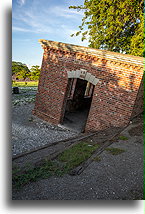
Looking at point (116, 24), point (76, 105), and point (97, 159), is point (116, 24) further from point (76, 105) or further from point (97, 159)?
point (97, 159)

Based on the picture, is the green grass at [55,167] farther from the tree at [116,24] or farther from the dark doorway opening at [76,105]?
the tree at [116,24]

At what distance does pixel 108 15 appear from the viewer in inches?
472

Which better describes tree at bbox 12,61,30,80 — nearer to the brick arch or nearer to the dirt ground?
the brick arch

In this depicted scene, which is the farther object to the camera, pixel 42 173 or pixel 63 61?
pixel 63 61

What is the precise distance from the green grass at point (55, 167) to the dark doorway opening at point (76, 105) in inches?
177

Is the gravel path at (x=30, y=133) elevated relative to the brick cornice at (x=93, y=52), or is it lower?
lower

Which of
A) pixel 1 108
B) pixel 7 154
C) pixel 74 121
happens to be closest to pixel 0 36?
pixel 1 108

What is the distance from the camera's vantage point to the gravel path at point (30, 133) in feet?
20.0

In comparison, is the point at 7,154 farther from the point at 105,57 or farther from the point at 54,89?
Result: the point at 54,89

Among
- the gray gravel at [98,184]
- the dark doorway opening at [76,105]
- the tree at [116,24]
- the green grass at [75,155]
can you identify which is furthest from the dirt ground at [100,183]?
the tree at [116,24]

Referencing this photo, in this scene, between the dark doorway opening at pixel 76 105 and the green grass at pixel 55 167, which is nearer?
the green grass at pixel 55 167

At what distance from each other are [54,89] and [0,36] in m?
6.35

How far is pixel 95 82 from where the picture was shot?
755cm

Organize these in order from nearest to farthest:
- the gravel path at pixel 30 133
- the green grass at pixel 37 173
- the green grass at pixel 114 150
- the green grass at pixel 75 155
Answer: the green grass at pixel 37 173 → the green grass at pixel 75 155 → the green grass at pixel 114 150 → the gravel path at pixel 30 133
